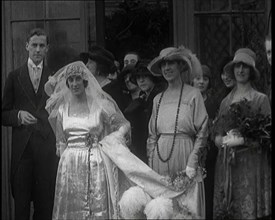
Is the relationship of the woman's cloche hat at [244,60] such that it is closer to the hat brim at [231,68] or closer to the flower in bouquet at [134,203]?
the hat brim at [231,68]

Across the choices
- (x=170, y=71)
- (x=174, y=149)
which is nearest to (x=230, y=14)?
(x=170, y=71)

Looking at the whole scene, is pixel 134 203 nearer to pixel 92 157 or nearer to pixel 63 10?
pixel 92 157

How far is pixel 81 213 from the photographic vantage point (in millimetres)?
6277

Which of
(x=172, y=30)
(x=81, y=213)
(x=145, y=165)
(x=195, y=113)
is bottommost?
(x=81, y=213)

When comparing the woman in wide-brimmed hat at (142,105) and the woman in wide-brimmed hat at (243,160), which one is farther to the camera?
the woman in wide-brimmed hat at (142,105)

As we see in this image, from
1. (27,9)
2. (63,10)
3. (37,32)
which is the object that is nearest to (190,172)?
(37,32)

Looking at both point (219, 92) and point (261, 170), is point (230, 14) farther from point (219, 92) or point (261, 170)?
point (261, 170)

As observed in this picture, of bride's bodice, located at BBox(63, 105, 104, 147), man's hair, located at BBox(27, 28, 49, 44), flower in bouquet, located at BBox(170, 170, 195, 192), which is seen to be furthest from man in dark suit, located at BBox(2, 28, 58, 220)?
flower in bouquet, located at BBox(170, 170, 195, 192)

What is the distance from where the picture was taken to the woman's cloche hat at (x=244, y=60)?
6098 mm

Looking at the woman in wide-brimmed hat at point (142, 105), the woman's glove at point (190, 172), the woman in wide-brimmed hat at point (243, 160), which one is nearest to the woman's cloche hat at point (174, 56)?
the woman in wide-brimmed hat at point (142, 105)

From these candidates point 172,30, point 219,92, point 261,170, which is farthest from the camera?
point 172,30

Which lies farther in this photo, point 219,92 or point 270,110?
point 219,92

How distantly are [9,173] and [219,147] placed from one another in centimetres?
198

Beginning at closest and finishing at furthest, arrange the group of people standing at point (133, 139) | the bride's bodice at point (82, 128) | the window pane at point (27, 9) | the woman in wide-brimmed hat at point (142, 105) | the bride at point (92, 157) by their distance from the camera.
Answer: the group of people standing at point (133, 139)
the bride at point (92, 157)
the bride's bodice at point (82, 128)
the woman in wide-brimmed hat at point (142, 105)
the window pane at point (27, 9)
